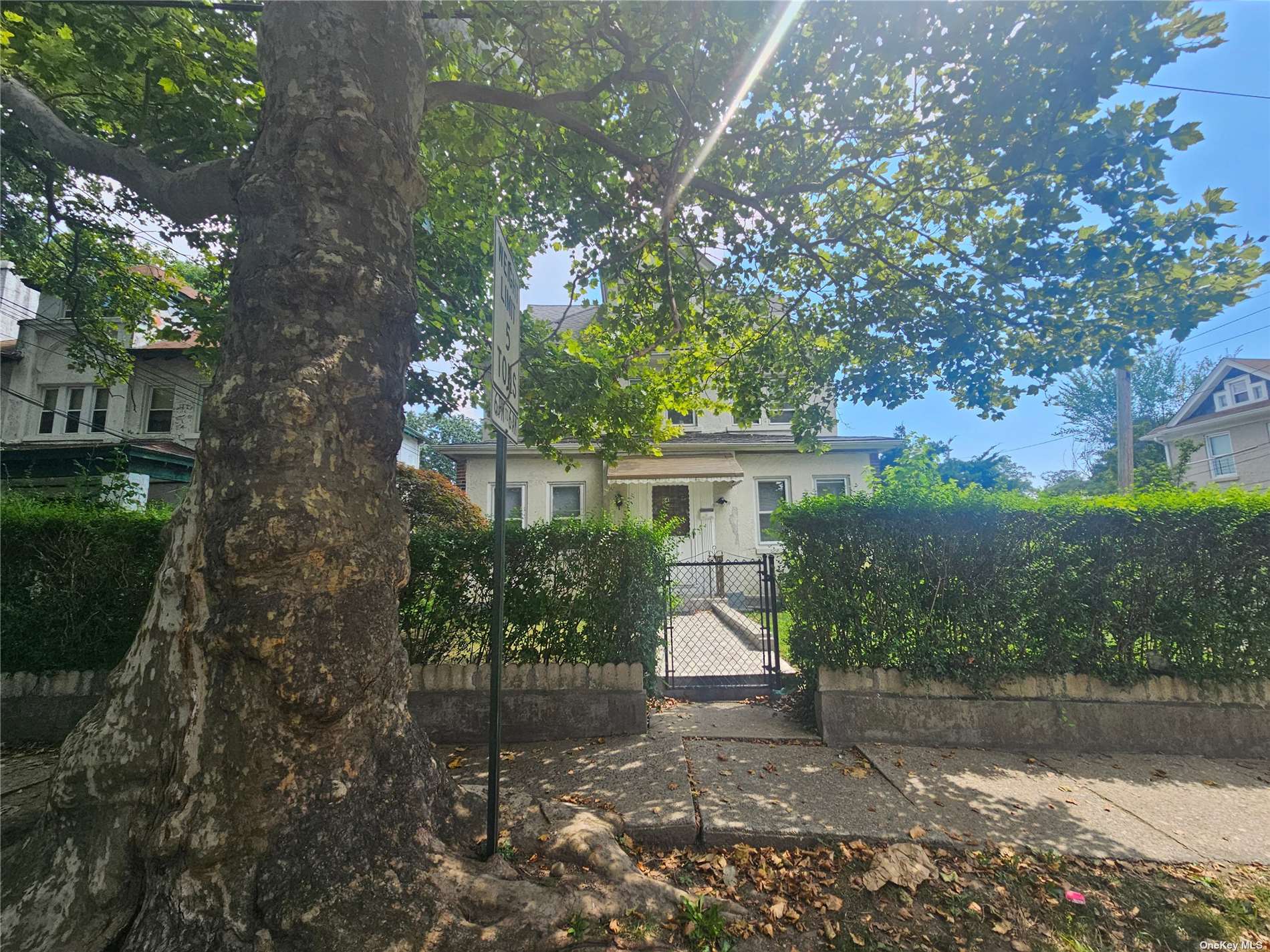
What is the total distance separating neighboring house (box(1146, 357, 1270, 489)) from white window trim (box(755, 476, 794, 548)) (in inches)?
698

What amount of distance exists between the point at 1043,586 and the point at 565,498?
36.5 ft

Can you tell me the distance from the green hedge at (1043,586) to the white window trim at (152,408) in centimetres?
2059

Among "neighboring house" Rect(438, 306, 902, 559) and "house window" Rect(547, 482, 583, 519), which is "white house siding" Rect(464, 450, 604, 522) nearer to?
"neighboring house" Rect(438, 306, 902, 559)

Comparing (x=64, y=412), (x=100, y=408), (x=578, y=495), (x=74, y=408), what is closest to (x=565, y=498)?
(x=578, y=495)

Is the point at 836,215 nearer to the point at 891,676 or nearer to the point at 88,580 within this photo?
the point at 891,676

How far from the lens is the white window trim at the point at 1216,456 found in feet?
65.5

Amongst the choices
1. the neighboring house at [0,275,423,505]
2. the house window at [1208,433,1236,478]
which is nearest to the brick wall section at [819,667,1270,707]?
the neighboring house at [0,275,423,505]

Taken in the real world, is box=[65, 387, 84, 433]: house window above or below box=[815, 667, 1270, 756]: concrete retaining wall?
above

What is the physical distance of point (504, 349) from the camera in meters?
2.27

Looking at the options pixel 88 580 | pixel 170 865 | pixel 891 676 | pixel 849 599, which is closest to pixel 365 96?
pixel 170 865

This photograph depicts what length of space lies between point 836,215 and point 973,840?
5892 millimetres

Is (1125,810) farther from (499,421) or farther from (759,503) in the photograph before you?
(759,503)

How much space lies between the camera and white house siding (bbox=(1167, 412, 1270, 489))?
1895 centimetres

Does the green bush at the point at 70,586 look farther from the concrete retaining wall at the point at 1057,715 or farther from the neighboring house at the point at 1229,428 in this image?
the neighboring house at the point at 1229,428
